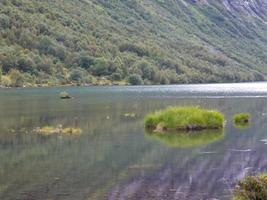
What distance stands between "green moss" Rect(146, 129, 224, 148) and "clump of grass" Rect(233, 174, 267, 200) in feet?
75.3

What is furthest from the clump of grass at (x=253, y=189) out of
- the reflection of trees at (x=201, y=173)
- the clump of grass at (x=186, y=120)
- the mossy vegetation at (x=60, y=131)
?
the mossy vegetation at (x=60, y=131)

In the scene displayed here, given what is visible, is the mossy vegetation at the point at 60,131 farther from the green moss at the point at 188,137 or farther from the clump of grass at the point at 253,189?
the clump of grass at the point at 253,189

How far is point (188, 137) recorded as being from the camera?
53188mm

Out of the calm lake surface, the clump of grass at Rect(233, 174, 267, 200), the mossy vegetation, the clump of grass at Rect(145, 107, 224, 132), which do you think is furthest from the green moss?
the clump of grass at Rect(233, 174, 267, 200)

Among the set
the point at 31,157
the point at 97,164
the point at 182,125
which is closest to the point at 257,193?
the point at 97,164

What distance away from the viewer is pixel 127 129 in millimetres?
62438

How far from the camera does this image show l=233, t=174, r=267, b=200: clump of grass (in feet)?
80.0

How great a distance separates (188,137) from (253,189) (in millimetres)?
28627

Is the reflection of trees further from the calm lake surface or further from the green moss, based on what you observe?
the green moss

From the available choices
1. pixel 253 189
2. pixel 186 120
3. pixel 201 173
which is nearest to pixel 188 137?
pixel 186 120

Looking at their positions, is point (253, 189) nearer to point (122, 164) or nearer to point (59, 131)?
point (122, 164)

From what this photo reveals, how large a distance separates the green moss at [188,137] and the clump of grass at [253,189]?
2295 cm

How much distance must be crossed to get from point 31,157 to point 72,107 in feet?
173

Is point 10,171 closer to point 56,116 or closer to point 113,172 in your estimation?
point 113,172
